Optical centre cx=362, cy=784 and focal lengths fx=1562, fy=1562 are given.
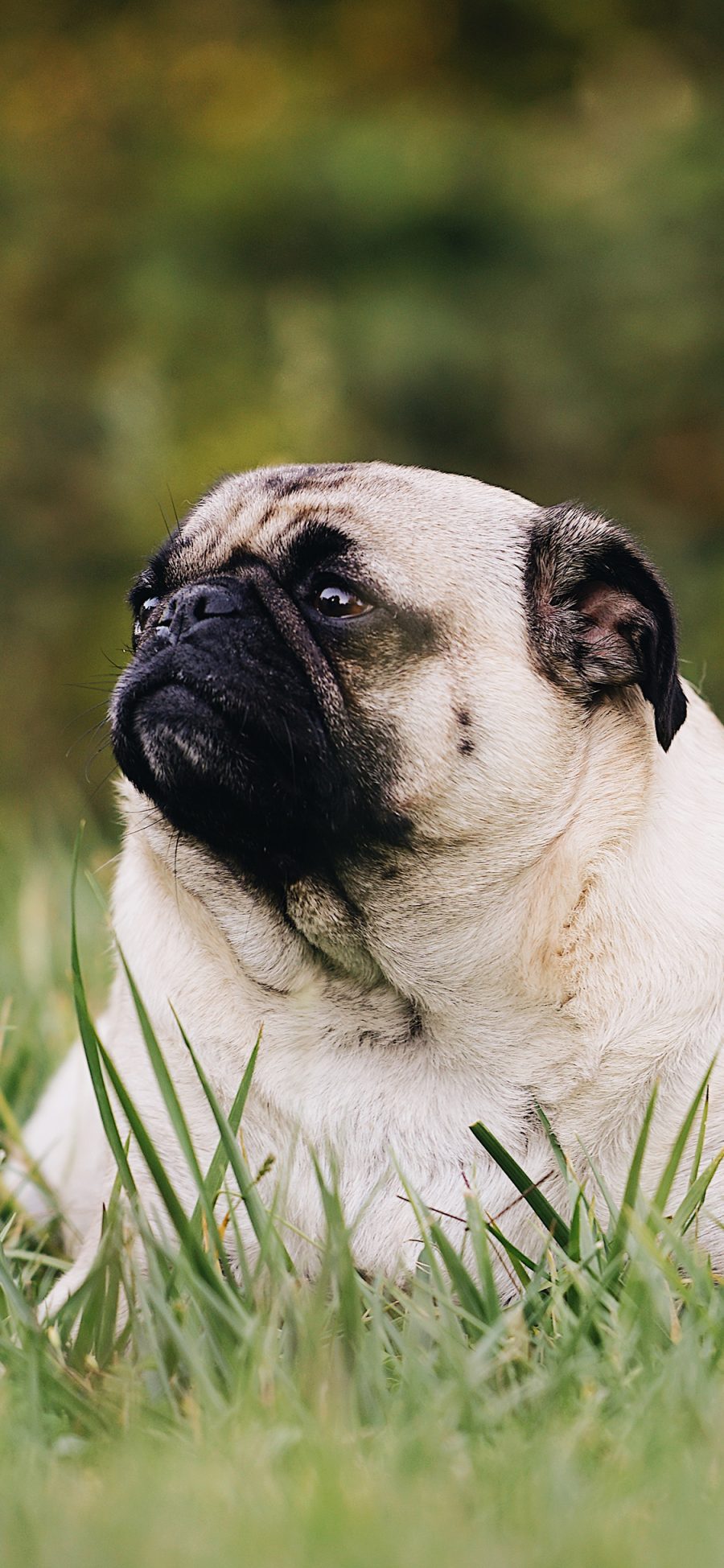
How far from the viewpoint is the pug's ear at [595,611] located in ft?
9.25

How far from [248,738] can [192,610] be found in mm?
297

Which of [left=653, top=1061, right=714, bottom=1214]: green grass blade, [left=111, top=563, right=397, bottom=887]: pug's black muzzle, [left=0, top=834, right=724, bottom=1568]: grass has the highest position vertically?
[left=111, top=563, right=397, bottom=887]: pug's black muzzle

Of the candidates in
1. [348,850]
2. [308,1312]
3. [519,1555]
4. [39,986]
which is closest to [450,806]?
[348,850]

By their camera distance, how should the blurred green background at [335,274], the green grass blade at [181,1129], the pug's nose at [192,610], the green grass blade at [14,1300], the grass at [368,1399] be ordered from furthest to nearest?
the blurred green background at [335,274], the pug's nose at [192,610], the green grass blade at [181,1129], the green grass blade at [14,1300], the grass at [368,1399]

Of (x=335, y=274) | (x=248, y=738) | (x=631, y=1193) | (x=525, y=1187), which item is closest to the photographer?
(x=631, y=1193)

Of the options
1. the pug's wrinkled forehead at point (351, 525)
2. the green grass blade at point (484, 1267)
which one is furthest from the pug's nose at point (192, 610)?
the green grass blade at point (484, 1267)

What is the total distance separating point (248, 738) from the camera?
2670mm

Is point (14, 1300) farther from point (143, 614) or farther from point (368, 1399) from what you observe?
point (143, 614)

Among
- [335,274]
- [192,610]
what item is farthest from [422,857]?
[335,274]

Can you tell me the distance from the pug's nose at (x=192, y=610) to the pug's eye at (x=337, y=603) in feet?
0.50

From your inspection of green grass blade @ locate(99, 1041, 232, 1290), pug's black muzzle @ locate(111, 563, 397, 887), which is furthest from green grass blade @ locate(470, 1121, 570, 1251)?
pug's black muzzle @ locate(111, 563, 397, 887)

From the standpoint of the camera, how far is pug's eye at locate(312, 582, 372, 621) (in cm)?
281

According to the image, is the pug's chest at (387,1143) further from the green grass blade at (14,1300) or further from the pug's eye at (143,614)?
the pug's eye at (143,614)

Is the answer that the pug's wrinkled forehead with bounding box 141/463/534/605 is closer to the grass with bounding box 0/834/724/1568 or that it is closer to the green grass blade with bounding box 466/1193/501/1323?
the grass with bounding box 0/834/724/1568
